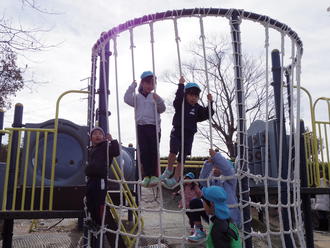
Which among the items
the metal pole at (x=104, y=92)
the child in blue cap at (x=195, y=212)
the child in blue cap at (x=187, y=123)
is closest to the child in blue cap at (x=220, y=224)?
the child in blue cap at (x=195, y=212)

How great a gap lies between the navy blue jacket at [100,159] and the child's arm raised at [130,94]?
0.39m

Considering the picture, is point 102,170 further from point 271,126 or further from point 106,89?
point 271,126

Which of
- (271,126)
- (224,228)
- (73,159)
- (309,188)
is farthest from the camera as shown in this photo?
(271,126)

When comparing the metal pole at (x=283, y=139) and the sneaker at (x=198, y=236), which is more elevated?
the metal pole at (x=283, y=139)

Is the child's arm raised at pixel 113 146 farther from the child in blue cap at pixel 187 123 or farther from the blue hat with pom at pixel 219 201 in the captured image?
the blue hat with pom at pixel 219 201

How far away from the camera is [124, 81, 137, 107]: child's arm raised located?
3.02 meters

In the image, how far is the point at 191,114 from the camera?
123 inches

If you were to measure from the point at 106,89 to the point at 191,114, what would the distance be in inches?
35.1

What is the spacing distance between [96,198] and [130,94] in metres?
1.02

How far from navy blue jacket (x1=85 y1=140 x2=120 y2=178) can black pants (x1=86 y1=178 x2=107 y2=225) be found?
7 cm

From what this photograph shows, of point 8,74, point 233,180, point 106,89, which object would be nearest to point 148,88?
point 106,89

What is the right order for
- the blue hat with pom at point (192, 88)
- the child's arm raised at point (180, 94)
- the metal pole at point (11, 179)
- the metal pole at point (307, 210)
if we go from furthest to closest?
1. the metal pole at point (307, 210)
2. the metal pole at point (11, 179)
3. the blue hat with pom at point (192, 88)
4. the child's arm raised at point (180, 94)

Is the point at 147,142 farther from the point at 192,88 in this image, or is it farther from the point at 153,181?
the point at 192,88

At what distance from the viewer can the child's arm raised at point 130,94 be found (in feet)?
9.91
